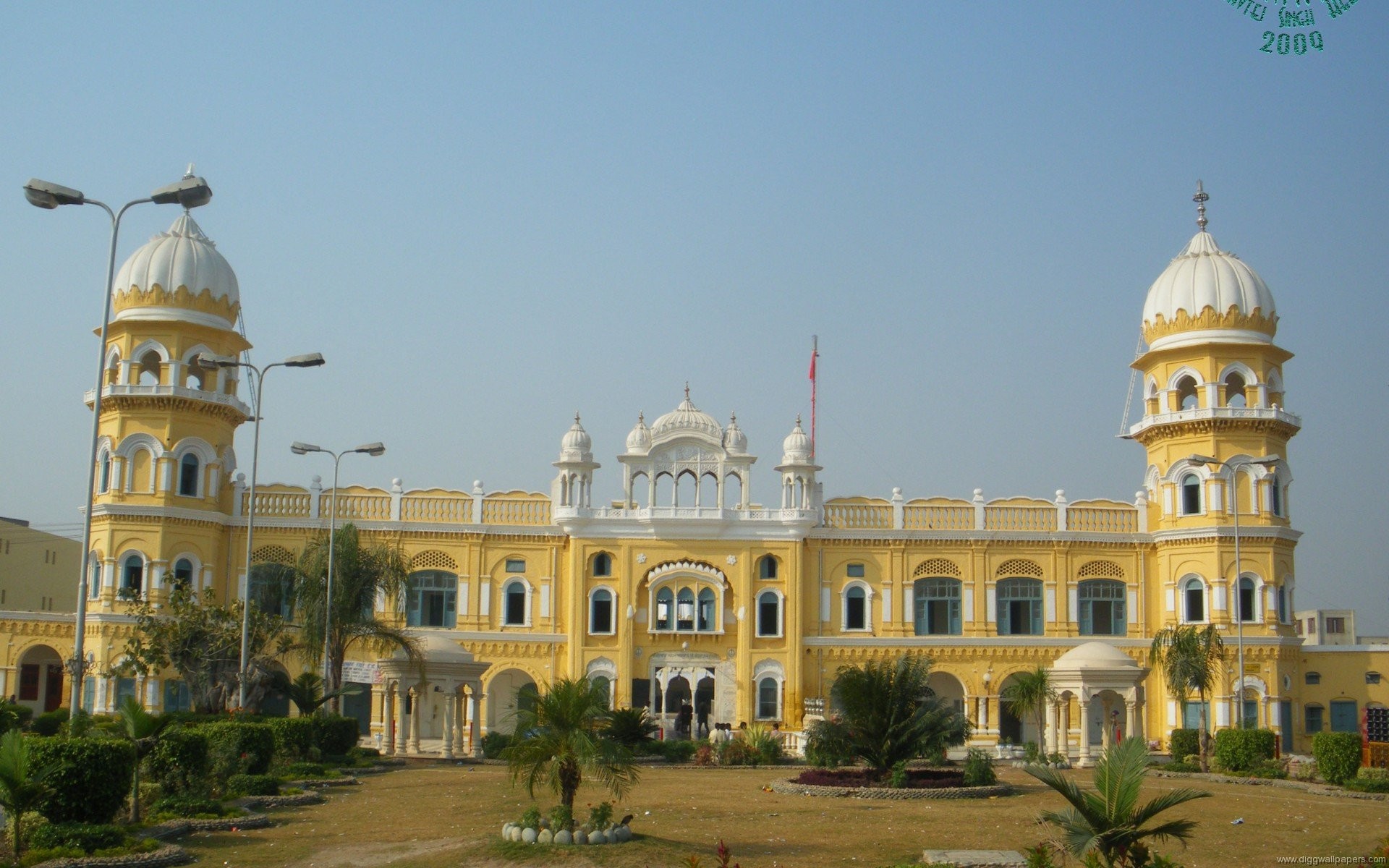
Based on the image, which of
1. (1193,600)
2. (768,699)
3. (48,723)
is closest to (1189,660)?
(1193,600)

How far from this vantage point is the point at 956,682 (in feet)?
160

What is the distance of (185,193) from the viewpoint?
20.9m

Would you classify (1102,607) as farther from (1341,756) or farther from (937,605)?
(1341,756)

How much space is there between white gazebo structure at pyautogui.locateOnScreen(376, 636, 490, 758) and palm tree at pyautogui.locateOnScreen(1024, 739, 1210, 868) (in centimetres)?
2610

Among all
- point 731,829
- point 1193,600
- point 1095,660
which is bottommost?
point 731,829

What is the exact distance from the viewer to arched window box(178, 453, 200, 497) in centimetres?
4609

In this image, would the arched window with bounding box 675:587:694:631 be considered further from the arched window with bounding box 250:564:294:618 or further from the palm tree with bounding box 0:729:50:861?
the palm tree with bounding box 0:729:50:861

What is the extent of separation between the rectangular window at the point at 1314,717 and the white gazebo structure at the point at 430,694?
2595 cm

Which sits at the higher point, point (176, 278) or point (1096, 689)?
point (176, 278)

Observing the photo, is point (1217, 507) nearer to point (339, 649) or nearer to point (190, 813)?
point (339, 649)

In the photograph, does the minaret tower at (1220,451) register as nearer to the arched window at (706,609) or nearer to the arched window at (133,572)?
the arched window at (706,609)

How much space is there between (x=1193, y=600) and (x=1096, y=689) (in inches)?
356

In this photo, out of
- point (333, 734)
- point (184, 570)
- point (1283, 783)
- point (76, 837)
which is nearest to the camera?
point (76, 837)

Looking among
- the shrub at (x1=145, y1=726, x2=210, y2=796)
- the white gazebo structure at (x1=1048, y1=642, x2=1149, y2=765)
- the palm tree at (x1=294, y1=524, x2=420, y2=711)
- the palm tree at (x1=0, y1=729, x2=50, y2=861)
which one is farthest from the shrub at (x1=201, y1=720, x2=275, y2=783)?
the white gazebo structure at (x1=1048, y1=642, x2=1149, y2=765)
